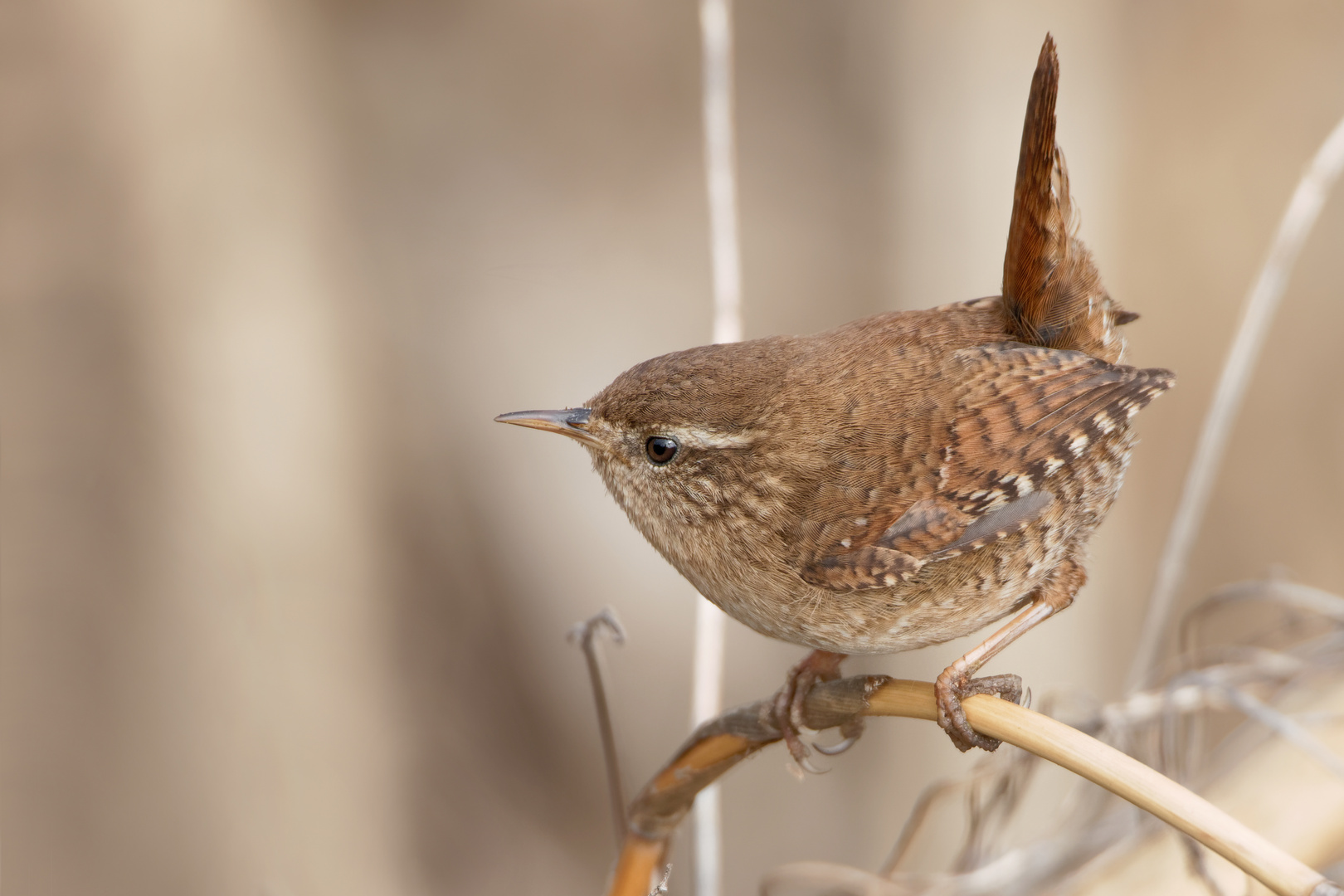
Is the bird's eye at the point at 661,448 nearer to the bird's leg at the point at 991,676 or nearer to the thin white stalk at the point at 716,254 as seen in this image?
the thin white stalk at the point at 716,254

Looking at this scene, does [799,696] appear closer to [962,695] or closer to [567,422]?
[962,695]

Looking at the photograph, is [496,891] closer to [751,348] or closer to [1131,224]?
[751,348]

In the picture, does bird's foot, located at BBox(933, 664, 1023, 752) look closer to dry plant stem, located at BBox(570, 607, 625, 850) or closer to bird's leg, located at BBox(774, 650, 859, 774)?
bird's leg, located at BBox(774, 650, 859, 774)

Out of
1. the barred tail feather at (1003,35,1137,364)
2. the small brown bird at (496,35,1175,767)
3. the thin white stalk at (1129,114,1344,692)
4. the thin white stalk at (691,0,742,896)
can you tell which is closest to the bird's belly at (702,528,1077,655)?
the small brown bird at (496,35,1175,767)

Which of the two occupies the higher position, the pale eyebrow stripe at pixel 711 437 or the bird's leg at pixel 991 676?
the pale eyebrow stripe at pixel 711 437

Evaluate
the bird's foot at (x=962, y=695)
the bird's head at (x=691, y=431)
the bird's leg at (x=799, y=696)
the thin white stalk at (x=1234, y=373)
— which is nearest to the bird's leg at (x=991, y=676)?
the bird's foot at (x=962, y=695)

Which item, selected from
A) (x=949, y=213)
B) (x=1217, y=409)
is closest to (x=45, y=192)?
(x=1217, y=409)
